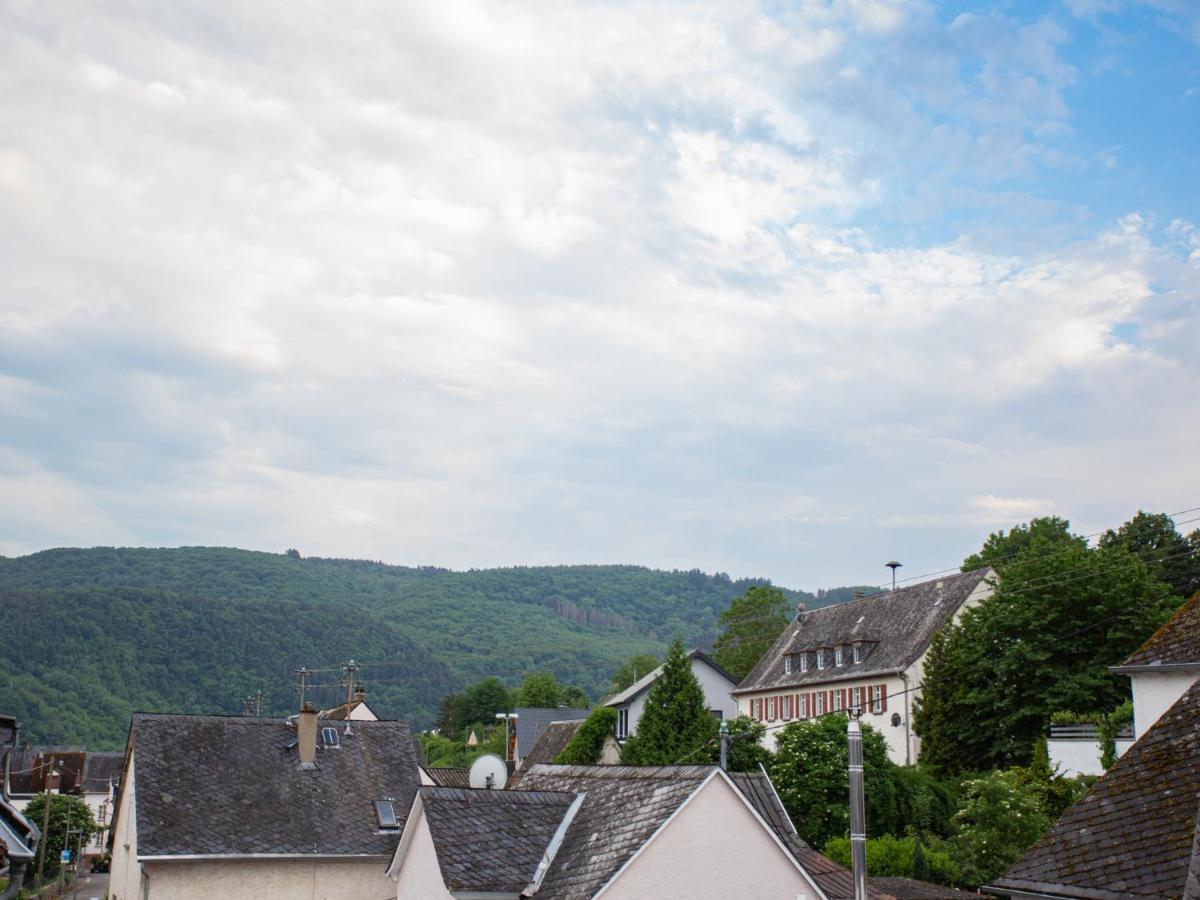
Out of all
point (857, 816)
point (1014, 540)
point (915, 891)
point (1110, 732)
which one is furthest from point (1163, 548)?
point (857, 816)

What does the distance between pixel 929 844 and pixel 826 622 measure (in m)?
31.5

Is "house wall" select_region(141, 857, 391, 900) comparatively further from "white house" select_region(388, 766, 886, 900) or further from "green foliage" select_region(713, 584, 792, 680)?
"green foliage" select_region(713, 584, 792, 680)

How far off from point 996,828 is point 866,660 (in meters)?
27.0

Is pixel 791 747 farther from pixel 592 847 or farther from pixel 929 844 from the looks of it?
pixel 592 847

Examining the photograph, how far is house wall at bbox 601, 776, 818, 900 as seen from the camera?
69.3 feet

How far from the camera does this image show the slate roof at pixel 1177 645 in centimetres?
2119

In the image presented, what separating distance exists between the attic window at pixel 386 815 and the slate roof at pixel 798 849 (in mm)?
12767

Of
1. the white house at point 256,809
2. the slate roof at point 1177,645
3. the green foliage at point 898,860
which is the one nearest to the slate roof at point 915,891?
the green foliage at point 898,860

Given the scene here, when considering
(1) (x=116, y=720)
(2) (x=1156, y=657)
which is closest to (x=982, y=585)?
(2) (x=1156, y=657)

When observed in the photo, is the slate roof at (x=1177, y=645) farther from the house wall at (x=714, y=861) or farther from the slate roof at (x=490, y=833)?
the slate roof at (x=490, y=833)

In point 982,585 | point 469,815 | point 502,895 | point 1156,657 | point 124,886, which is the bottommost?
point 124,886

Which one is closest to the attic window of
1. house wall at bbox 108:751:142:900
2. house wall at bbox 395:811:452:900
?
house wall at bbox 108:751:142:900

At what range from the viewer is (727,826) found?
72.5 feet

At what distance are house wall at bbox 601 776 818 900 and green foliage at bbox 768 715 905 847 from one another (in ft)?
58.8
